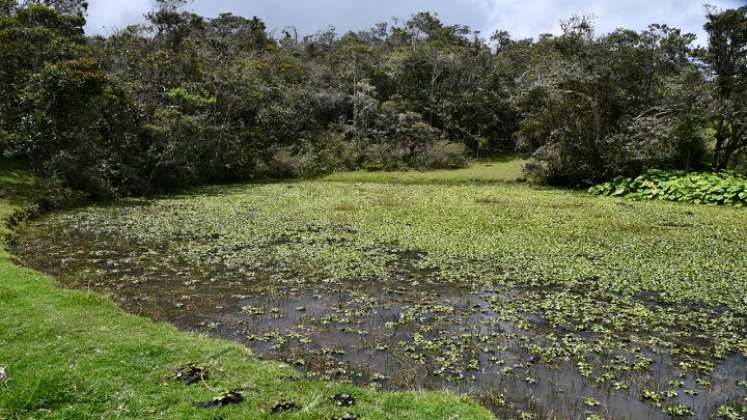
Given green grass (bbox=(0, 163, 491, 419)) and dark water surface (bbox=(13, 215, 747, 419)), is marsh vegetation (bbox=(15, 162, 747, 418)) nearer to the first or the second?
dark water surface (bbox=(13, 215, 747, 419))

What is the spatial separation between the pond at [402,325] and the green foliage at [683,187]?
38.6 feet

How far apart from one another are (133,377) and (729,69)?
2266 cm

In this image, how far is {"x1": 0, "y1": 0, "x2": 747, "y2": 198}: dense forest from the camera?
19.4 m

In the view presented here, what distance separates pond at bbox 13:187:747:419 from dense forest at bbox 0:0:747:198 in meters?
7.45

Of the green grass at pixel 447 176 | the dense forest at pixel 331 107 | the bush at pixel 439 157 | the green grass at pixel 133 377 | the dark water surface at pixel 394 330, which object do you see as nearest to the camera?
the green grass at pixel 133 377

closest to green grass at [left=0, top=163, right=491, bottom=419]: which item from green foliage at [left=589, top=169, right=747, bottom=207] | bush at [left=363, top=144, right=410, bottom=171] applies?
green foliage at [left=589, top=169, right=747, bottom=207]

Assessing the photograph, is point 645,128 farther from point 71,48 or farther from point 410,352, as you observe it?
point 71,48

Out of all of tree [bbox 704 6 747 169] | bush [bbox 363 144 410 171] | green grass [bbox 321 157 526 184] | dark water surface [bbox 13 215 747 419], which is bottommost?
dark water surface [bbox 13 215 747 419]

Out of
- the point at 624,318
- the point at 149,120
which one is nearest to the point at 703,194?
the point at 624,318

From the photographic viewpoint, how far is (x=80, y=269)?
10922 millimetres

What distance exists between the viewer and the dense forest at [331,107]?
19.4 metres

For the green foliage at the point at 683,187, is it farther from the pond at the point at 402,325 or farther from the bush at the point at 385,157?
the bush at the point at 385,157

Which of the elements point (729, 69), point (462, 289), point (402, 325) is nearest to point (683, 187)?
point (729, 69)

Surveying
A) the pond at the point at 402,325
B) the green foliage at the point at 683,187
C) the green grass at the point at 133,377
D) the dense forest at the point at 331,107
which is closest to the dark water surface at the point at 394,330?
the pond at the point at 402,325
